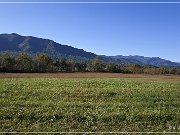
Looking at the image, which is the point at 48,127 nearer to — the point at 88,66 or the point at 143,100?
the point at 143,100

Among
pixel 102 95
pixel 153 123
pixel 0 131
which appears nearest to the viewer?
Answer: pixel 0 131

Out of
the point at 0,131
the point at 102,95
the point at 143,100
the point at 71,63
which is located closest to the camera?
the point at 0,131

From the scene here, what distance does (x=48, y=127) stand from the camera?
43.3 feet

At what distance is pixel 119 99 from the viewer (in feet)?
68.3

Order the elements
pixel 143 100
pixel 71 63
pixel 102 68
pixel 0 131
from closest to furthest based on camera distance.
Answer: pixel 0 131 < pixel 143 100 < pixel 102 68 < pixel 71 63

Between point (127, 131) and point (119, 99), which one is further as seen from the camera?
point (119, 99)

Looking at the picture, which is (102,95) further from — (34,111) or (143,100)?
(34,111)

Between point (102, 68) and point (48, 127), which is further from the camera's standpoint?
point (102, 68)

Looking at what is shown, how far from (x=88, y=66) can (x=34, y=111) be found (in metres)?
96.8

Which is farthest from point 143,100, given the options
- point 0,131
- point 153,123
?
point 0,131

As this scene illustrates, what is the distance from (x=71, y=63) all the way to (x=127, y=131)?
98.7m

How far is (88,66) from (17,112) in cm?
9687

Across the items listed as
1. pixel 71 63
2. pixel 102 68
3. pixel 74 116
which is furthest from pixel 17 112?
pixel 71 63

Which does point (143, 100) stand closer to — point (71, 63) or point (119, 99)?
point (119, 99)
